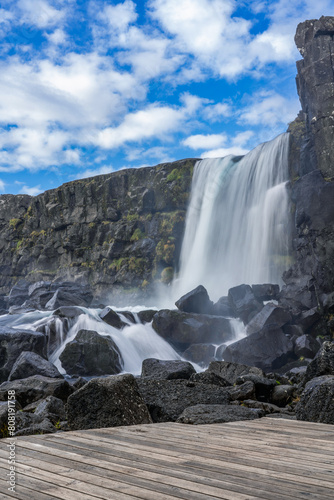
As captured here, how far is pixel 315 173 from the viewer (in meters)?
32.2

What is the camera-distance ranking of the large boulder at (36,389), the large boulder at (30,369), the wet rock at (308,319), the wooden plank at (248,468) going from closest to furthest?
the wooden plank at (248,468)
the large boulder at (36,389)
the large boulder at (30,369)
the wet rock at (308,319)

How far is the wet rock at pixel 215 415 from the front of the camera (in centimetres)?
661

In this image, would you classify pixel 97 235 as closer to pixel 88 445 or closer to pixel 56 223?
pixel 56 223

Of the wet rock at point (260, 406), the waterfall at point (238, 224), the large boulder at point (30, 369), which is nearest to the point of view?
the wet rock at point (260, 406)

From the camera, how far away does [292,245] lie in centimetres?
3972

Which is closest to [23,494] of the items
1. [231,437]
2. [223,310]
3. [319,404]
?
[231,437]

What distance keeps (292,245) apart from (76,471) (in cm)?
3817

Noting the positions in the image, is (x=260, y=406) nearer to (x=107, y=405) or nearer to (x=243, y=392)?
(x=243, y=392)

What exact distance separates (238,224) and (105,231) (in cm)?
2385

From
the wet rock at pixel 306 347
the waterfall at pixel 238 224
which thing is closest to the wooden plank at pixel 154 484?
the wet rock at pixel 306 347

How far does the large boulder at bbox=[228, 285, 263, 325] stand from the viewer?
29531 mm

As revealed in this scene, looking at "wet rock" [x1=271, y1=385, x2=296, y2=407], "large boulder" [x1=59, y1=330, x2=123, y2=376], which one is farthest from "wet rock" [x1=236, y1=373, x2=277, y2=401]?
"large boulder" [x1=59, y1=330, x2=123, y2=376]

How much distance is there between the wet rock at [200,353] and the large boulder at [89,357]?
18.2ft

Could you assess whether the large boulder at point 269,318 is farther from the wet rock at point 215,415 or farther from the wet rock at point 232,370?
the wet rock at point 215,415
